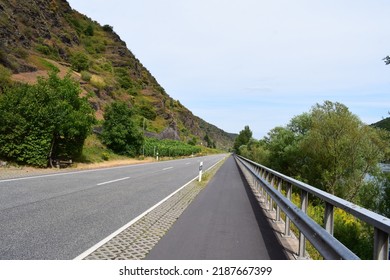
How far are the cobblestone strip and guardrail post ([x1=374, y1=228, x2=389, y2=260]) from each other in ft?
10.0

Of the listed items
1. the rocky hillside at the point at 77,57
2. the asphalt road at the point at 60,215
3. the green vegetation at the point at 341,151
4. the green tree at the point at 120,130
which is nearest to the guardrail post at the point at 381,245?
the asphalt road at the point at 60,215

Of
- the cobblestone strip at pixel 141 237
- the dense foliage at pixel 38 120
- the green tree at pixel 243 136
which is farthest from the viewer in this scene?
the green tree at pixel 243 136

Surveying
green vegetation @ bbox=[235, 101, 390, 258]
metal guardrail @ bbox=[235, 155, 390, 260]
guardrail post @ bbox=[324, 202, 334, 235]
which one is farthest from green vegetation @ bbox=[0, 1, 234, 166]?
guardrail post @ bbox=[324, 202, 334, 235]

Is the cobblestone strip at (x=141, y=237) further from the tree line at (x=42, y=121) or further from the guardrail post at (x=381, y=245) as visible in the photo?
the tree line at (x=42, y=121)

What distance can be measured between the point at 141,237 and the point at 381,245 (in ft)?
13.4

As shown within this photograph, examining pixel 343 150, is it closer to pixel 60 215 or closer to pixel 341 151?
pixel 341 151

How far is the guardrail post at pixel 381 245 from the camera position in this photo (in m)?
2.83

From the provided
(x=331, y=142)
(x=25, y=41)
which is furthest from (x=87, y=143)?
(x=25, y=41)

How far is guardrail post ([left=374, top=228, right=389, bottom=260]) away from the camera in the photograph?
2.83m

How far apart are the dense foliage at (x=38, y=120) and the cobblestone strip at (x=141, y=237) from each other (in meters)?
15.5
